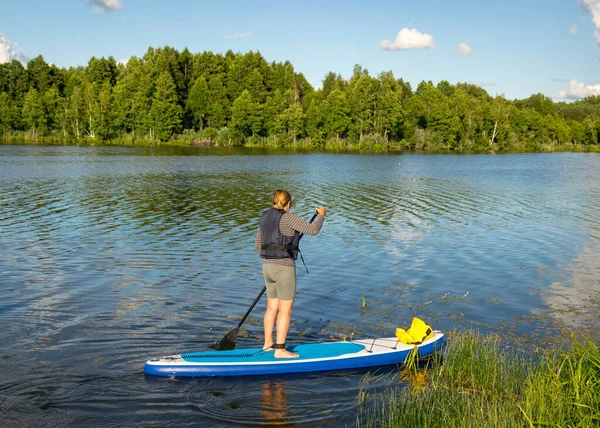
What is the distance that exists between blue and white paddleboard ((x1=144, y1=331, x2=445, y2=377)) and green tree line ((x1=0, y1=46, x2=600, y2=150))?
8627 cm

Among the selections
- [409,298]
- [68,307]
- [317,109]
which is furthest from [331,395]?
[317,109]

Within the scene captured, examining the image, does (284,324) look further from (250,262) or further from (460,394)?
(250,262)

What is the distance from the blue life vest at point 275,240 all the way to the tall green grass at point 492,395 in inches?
93.5

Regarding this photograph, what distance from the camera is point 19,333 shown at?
9.48 metres

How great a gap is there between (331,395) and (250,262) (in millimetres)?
8043

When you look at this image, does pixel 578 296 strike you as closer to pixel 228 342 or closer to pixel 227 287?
pixel 227 287

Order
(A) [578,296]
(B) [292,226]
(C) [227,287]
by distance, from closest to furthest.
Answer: (B) [292,226] → (A) [578,296] → (C) [227,287]

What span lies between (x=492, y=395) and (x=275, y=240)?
348cm

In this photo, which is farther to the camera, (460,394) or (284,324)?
(284,324)

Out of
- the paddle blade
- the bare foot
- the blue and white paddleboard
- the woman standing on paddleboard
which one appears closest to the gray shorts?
the woman standing on paddleboard

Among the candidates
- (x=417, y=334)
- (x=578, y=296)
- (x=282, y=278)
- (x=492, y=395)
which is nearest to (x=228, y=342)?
(x=282, y=278)

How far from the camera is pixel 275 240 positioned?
8227 mm

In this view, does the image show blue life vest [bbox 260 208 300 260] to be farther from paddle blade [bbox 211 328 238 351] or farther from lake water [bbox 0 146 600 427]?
lake water [bbox 0 146 600 427]

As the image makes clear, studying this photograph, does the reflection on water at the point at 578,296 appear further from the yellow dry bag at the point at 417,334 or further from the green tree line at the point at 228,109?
the green tree line at the point at 228,109
